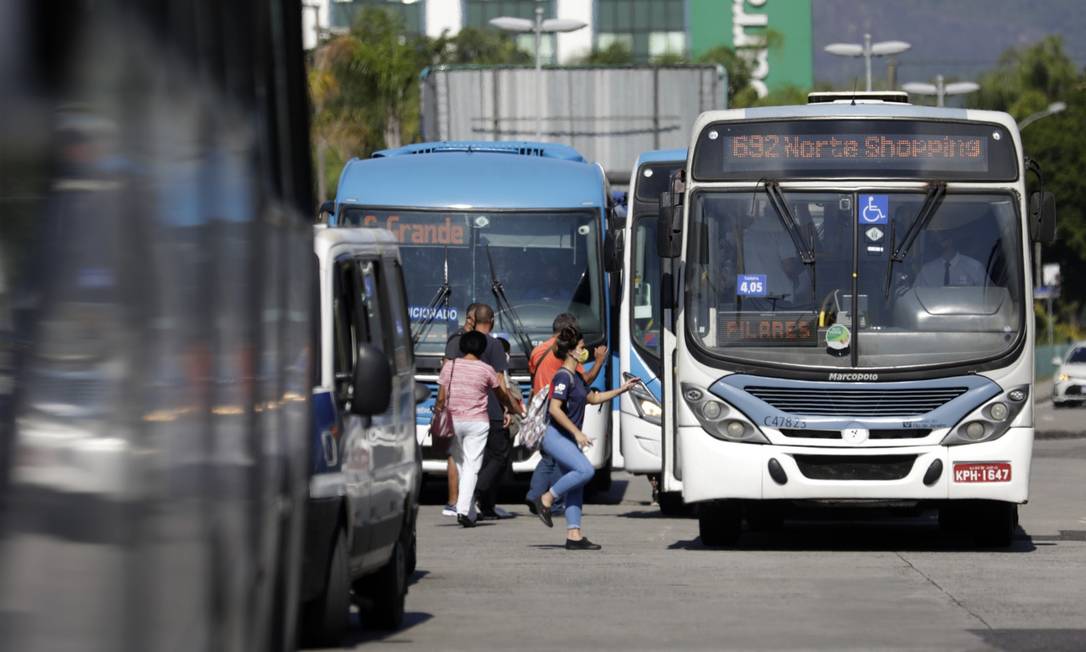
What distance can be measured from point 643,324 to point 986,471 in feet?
20.9

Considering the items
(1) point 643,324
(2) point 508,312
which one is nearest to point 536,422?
(1) point 643,324

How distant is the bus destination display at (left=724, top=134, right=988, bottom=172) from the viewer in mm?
14609

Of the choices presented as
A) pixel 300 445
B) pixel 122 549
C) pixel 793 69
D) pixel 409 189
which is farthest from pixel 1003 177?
pixel 793 69

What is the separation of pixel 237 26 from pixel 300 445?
1.73m

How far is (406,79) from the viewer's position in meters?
51.8

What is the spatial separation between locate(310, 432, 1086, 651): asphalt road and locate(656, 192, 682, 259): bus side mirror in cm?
212

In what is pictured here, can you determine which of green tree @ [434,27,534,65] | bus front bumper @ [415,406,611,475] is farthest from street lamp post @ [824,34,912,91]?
bus front bumper @ [415,406,611,475]

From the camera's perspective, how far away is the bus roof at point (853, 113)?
14734 mm

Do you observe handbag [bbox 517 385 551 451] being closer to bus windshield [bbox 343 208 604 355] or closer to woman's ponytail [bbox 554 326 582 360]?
woman's ponytail [bbox 554 326 582 360]

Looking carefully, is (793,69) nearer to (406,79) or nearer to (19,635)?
(406,79)

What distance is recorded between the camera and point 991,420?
1416 cm

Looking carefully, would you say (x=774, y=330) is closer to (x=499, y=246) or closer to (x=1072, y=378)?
(x=499, y=246)

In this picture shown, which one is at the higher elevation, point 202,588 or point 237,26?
point 237,26

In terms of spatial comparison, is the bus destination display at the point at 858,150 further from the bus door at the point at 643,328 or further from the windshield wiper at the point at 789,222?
the bus door at the point at 643,328
